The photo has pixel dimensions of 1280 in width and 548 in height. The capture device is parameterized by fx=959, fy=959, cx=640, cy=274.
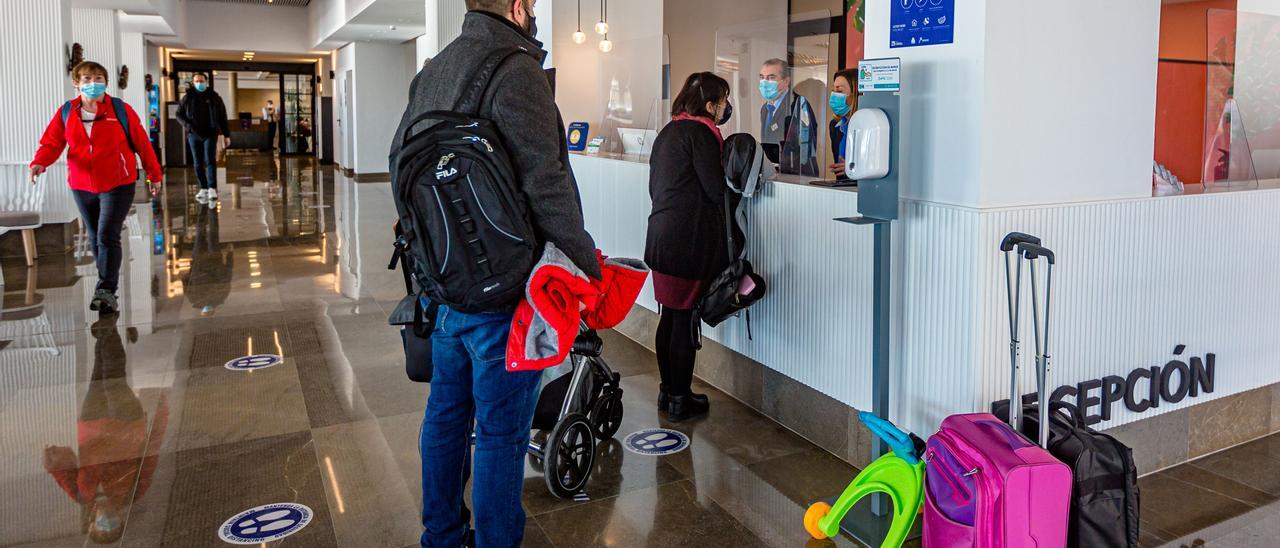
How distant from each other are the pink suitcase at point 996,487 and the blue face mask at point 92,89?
558 cm

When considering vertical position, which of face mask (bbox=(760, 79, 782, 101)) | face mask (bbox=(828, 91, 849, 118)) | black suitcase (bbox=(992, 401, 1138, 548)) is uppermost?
face mask (bbox=(760, 79, 782, 101))

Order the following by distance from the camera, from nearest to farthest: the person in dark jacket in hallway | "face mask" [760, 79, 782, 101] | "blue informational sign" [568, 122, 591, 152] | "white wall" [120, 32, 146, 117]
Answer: "face mask" [760, 79, 782, 101], "blue informational sign" [568, 122, 591, 152], the person in dark jacket in hallway, "white wall" [120, 32, 146, 117]

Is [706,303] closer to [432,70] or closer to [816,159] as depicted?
[816,159]

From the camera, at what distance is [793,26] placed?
5598 mm

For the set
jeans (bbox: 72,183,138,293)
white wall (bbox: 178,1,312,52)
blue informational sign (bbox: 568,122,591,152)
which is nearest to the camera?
jeans (bbox: 72,183,138,293)

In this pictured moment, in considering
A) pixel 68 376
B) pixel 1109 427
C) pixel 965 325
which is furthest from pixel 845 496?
pixel 68 376

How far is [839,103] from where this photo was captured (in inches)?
187

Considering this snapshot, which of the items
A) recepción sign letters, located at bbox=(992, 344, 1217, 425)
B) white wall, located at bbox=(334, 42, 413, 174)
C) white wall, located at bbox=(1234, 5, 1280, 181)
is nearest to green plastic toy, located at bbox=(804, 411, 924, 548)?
recepción sign letters, located at bbox=(992, 344, 1217, 425)

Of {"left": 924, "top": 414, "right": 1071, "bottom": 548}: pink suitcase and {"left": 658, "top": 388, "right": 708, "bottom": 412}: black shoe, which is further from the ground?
{"left": 924, "top": 414, "right": 1071, "bottom": 548}: pink suitcase

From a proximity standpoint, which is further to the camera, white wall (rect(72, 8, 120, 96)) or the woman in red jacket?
white wall (rect(72, 8, 120, 96))

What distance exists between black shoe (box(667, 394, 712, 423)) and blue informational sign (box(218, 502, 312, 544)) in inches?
61.6

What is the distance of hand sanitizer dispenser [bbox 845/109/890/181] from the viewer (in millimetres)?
2893

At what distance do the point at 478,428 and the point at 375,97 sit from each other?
1757 cm

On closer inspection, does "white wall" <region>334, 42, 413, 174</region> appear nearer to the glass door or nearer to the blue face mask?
the glass door
